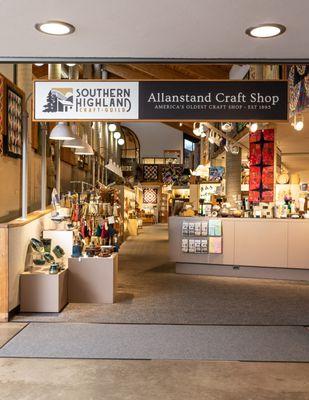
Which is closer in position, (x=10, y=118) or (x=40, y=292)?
(x=40, y=292)

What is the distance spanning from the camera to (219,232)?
909cm

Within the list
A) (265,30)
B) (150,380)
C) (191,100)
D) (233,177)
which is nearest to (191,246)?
(233,177)

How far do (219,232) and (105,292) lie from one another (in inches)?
124

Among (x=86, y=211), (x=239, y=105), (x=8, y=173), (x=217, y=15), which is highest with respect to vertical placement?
(x=217, y=15)

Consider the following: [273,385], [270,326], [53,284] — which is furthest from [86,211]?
[273,385]

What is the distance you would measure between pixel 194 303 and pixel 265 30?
436cm

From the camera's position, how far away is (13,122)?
22.8 feet

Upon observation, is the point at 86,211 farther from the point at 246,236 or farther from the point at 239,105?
the point at 239,105

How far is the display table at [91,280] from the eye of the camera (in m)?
6.62

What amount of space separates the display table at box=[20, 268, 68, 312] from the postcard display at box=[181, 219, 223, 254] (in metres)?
3.67

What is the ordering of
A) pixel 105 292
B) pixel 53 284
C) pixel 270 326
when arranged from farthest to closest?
pixel 105 292 < pixel 53 284 < pixel 270 326

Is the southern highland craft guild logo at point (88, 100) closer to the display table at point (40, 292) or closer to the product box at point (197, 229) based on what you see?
the display table at point (40, 292)

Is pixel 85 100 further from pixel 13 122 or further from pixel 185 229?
pixel 185 229

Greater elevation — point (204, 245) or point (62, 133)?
point (62, 133)
